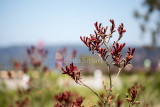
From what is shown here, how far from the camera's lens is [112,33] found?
140cm

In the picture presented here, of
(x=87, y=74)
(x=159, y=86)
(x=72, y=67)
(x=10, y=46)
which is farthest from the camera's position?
(x=10, y=46)

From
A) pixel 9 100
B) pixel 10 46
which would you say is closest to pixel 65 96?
pixel 9 100

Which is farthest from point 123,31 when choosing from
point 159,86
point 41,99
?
point 159,86

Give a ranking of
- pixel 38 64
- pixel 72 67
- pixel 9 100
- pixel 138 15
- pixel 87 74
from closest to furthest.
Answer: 1. pixel 72 67
2. pixel 38 64
3. pixel 9 100
4. pixel 87 74
5. pixel 138 15

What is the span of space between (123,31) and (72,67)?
1.30 feet

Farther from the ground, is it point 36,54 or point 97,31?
point 97,31

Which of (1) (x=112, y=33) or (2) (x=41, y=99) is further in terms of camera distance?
(2) (x=41, y=99)

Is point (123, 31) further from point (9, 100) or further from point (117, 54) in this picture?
point (9, 100)

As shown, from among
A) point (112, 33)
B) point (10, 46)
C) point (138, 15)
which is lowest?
point (10, 46)

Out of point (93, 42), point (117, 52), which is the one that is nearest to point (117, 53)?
point (117, 52)

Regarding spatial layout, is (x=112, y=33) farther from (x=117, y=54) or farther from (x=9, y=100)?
(x=9, y=100)

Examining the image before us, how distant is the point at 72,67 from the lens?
1.34 m

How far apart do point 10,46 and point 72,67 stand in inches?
4039

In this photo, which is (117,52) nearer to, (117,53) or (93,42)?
(117,53)
